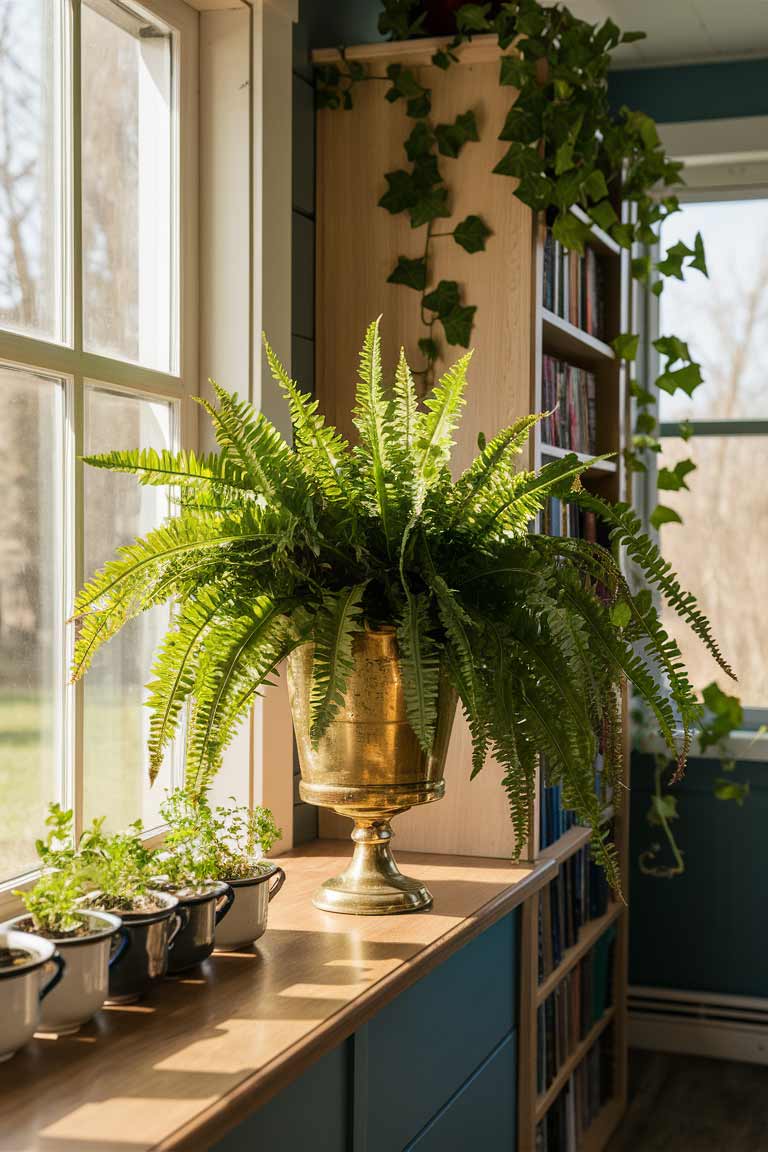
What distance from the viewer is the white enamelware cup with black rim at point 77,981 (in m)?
1.22

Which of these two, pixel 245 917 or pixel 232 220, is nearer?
pixel 245 917

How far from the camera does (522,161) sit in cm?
221

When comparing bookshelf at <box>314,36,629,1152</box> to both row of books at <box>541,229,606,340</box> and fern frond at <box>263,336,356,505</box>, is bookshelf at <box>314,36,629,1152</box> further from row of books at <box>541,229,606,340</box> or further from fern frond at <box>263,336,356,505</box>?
fern frond at <box>263,336,356,505</box>

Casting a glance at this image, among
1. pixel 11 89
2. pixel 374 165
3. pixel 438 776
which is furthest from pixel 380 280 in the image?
pixel 438 776

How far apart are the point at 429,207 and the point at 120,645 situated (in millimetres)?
954

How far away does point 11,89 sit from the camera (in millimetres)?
1658

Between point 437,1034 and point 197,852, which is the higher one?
point 197,852

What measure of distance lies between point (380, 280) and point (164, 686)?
1.08 metres

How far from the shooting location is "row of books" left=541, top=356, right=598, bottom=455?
261 centimetres

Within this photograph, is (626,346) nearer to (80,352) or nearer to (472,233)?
(472,233)

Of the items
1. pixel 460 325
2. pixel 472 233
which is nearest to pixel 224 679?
pixel 460 325

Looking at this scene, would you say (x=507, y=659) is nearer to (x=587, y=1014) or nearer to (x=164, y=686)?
(x=164, y=686)

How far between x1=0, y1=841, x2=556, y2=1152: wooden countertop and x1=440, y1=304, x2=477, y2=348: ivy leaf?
0.96m

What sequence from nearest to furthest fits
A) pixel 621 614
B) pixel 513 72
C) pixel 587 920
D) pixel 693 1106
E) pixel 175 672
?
pixel 175 672 → pixel 621 614 → pixel 513 72 → pixel 587 920 → pixel 693 1106
